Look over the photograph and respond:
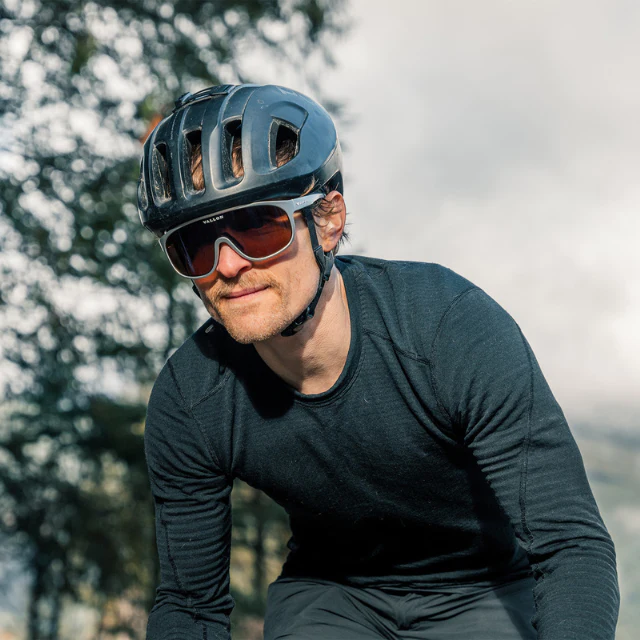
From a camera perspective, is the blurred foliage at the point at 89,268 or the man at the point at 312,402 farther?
the blurred foliage at the point at 89,268

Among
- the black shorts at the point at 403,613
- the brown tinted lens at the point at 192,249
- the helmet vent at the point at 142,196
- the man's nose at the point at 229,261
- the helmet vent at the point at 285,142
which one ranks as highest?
the helmet vent at the point at 285,142

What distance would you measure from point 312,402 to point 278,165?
2.41ft

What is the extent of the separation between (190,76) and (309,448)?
6380 mm

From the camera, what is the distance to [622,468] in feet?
42.1

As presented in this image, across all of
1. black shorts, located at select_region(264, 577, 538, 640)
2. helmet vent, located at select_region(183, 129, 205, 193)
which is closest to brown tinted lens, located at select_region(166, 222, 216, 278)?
helmet vent, located at select_region(183, 129, 205, 193)

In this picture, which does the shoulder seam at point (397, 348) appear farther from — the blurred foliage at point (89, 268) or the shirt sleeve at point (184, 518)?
the blurred foliage at point (89, 268)

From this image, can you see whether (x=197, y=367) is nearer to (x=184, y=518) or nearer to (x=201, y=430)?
(x=201, y=430)

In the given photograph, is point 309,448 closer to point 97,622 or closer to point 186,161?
point 186,161

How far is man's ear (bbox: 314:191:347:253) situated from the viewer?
2.71 metres

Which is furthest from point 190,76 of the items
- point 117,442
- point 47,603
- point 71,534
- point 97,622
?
point 97,622

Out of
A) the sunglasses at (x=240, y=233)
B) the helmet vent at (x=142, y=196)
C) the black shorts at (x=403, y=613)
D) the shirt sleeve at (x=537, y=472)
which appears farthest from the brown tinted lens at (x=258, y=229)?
the black shorts at (x=403, y=613)

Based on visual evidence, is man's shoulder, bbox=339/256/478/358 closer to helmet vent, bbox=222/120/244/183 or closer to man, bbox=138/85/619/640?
man, bbox=138/85/619/640

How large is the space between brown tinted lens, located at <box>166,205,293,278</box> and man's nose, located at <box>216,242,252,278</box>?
25 mm

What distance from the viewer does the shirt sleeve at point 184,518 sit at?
2.54 meters
